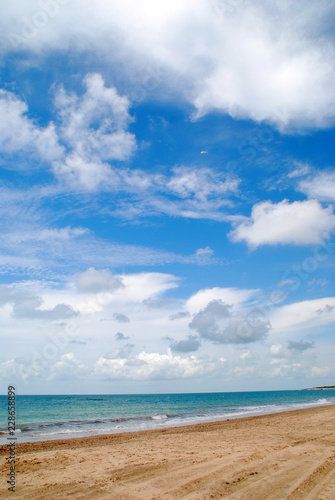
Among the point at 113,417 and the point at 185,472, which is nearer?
the point at 185,472

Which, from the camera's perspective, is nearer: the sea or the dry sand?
the dry sand

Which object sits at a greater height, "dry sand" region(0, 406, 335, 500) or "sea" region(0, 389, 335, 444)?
"dry sand" region(0, 406, 335, 500)

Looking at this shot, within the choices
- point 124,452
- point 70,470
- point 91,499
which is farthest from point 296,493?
point 124,452

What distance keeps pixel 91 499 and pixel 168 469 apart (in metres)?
3.34

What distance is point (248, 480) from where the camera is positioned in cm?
902

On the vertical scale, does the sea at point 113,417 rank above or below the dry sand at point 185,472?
below

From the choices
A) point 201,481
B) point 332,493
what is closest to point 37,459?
point 201,481

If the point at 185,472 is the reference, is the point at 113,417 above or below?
below

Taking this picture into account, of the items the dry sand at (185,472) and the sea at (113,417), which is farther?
the sea at (113,417)

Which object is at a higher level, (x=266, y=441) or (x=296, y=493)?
(x=296, y=493)

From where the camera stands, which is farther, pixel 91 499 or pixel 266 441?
pixel 266 441

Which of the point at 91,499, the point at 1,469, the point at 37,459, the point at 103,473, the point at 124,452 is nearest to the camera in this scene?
the point at 91,499

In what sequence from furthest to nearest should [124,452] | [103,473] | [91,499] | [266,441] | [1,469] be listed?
1. [266,441]
2. [124,452]
3. [1,469]
4. [103,473]
5. [91,499]

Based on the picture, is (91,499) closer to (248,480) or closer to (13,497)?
(13,497)
